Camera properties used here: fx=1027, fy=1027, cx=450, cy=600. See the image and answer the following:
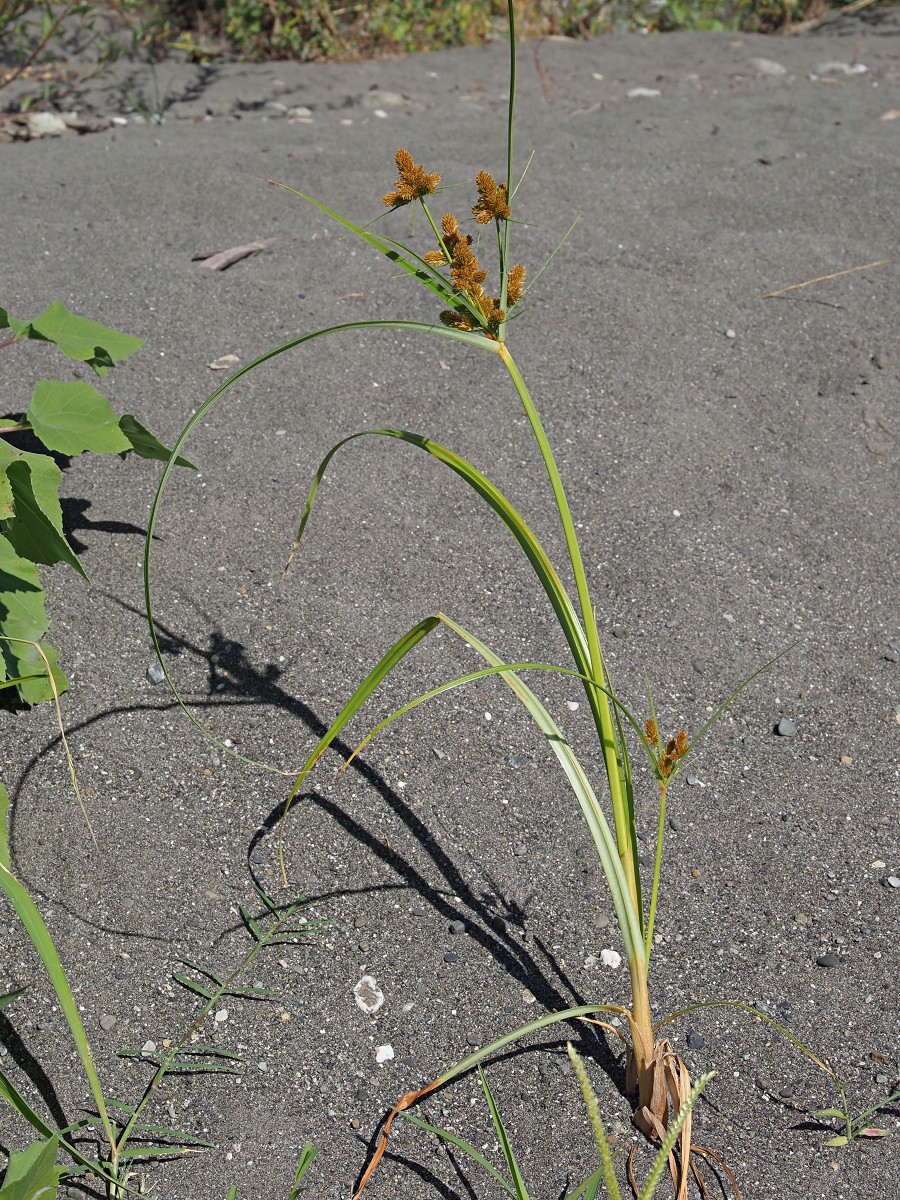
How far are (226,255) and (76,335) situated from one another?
1.26 metres

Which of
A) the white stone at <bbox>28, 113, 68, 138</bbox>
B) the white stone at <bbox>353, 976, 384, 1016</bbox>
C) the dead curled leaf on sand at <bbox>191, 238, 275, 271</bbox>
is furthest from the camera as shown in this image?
the white stone at <bbox>28, 113, 68, 138</bbox>

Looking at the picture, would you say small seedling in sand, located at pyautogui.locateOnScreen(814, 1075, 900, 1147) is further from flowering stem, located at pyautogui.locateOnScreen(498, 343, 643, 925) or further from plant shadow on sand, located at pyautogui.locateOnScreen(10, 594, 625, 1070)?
flowering stem, located at pyautogui.locateOnScreen(498, 343, 643, 925)

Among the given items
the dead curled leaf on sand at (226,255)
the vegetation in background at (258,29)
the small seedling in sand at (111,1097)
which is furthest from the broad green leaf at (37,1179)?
the vegetation in background at (258,29)

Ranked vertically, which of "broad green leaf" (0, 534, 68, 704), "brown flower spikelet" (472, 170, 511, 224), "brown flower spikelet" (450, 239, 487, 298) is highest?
"brown flower spikelet" (472, 170, 511, 224)

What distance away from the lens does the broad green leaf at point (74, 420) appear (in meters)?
1.48

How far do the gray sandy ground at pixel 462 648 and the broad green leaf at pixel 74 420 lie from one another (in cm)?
39

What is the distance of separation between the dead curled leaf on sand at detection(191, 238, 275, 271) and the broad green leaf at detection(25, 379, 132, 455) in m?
1.35

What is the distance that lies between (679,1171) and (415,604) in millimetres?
1009

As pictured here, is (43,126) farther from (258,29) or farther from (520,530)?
(520,530)

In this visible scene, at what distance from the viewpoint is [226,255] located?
2.76m

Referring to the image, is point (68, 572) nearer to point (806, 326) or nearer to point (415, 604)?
point (415, 604)

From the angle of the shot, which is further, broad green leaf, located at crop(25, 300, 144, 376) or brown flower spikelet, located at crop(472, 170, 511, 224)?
broad green leaf, located at crop(25, 300, 144, 376)

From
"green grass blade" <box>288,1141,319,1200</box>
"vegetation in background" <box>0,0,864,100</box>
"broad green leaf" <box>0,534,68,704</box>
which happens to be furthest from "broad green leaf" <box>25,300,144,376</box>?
"vegetation in background" <box>0,0,864,100</box>

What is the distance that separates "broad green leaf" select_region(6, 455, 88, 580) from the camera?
4.53 ft
